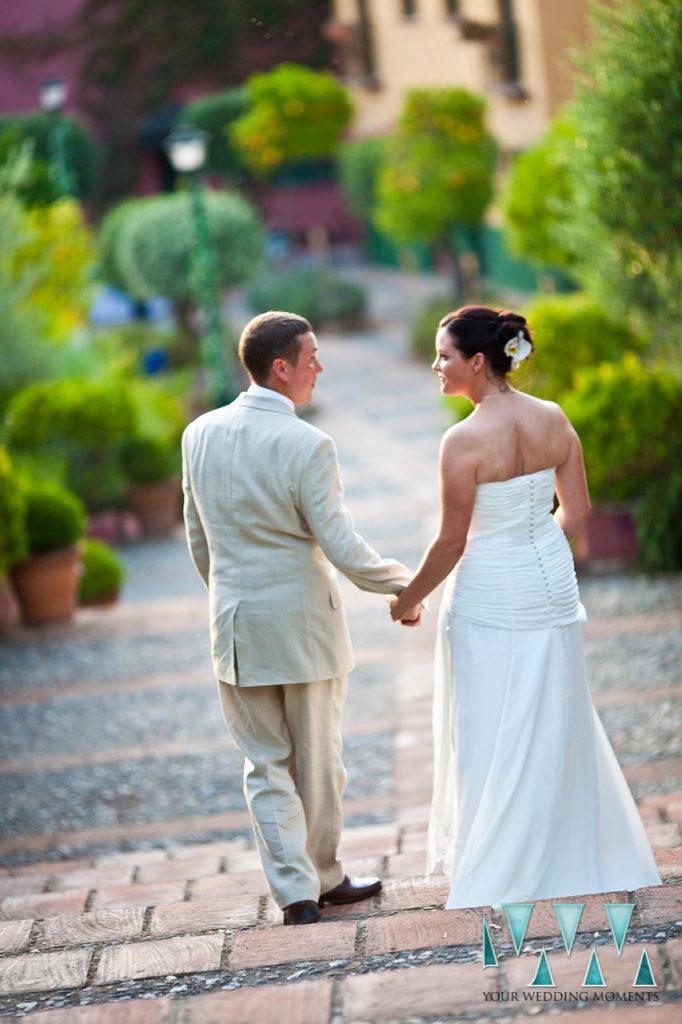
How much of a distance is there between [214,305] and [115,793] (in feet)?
39.3

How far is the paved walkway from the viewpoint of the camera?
2.82 meters

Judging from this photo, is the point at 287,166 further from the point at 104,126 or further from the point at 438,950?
the point at 438,950

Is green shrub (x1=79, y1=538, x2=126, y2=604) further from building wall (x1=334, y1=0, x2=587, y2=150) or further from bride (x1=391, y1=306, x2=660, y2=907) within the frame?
building wall (x1=334, y1=0, x2=587, y2=150)

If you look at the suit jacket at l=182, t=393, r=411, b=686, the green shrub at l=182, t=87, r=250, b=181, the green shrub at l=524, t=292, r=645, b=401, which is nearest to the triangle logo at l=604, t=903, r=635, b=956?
the suit jacket at l=182, t=393, r=411, b=686

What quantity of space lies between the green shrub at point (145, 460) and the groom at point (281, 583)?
30.8 ft

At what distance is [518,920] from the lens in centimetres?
310

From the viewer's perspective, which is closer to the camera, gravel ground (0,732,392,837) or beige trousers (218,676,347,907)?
beige trousers (218,676,347,907)

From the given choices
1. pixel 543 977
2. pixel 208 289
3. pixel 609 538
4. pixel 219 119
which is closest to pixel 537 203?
pixel 208 289

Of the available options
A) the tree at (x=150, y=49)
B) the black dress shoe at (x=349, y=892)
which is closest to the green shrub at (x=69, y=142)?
the tree at (x=150, y=49)

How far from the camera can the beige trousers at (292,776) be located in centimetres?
368

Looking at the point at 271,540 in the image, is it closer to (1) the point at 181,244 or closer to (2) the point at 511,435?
(2) the point at 511,435

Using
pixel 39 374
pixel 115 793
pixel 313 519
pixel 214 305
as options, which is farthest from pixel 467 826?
pixel 214 305

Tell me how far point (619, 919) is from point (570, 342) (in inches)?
291

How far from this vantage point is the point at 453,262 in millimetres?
20500
